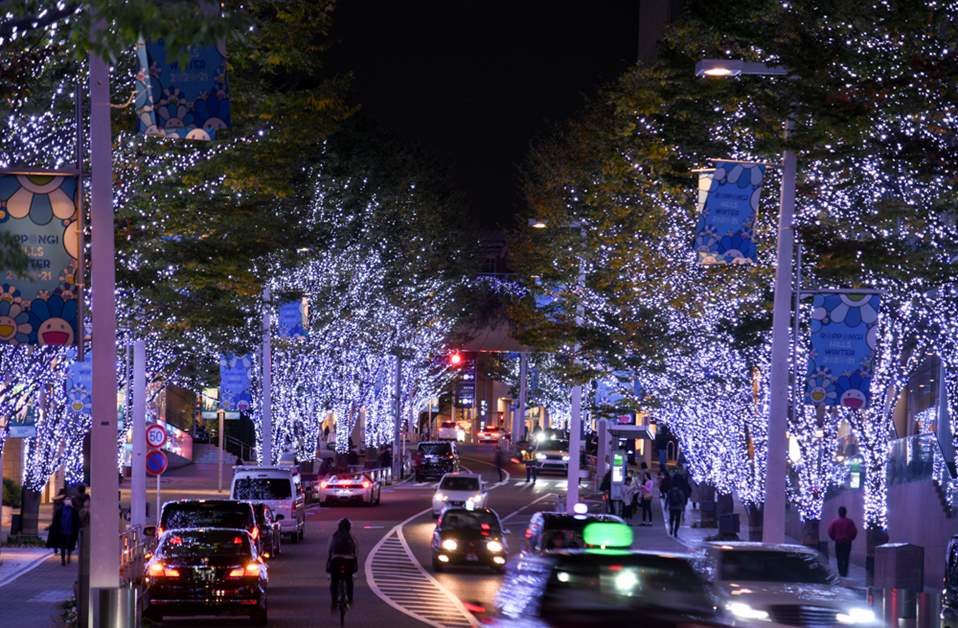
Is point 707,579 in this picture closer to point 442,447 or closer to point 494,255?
point 442,447

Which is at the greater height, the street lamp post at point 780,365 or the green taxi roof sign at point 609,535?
the street lamp post at point 780,365

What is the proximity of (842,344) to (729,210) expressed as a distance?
2.96 m

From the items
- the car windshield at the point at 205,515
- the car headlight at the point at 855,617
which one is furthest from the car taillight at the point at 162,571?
the car headlight at the point at 855,617

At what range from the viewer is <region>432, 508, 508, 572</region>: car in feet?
111

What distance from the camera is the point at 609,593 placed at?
11.9m

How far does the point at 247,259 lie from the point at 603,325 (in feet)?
54.6

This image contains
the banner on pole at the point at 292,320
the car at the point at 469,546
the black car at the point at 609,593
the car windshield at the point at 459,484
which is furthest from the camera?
the car windshield at the point at 459,484

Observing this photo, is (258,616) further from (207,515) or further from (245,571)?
(207,515)

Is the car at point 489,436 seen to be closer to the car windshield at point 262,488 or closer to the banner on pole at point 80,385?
the car windshield at point 262,488

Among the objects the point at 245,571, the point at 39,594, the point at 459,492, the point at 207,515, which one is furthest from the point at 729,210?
the point at 459,492

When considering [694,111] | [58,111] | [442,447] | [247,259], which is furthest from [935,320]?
[442,447]

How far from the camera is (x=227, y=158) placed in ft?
82.5

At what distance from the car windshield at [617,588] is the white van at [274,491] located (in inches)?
1106

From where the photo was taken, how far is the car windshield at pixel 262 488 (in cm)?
4006
